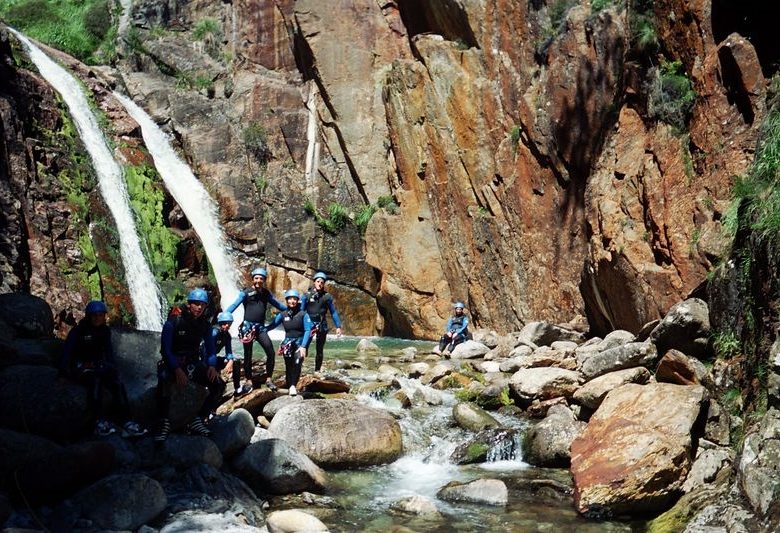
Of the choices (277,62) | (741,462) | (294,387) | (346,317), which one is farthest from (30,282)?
(277,62)

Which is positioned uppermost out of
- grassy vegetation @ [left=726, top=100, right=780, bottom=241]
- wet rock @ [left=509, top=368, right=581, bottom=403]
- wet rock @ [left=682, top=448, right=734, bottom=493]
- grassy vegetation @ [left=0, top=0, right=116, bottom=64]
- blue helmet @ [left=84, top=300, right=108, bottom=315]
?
grassy vegetation @ [left=0, top=0, right=116, bottom=64]

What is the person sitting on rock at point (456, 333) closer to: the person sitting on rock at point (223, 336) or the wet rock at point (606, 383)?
the wet rock at point (606, 383)

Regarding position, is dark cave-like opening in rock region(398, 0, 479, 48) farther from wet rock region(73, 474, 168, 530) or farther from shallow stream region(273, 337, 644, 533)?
wet rock region(73, 474, 168, 530)

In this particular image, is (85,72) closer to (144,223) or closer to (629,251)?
(144,223)

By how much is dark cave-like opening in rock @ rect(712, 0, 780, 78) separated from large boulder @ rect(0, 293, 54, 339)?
11660 millimetres

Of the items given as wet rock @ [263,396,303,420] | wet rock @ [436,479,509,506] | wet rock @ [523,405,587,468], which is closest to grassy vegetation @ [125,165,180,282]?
wet rock @ [263,396,303,420]

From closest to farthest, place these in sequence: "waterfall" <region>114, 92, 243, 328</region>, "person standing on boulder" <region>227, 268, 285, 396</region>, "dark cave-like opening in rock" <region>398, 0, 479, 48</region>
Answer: "person standing on boulder" <region>227, 268, 285, 396</region> → "dark cave-like opening in rock" <region>398, 0, 479, 48</region> → "waterfall" <region>114, 92, 243, 328</region>

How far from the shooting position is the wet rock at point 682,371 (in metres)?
8.41

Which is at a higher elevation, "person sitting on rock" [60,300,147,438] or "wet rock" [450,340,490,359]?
"person sitting on rock" [60,300,147,438]

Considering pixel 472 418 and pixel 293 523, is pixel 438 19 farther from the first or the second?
pixel 293 523

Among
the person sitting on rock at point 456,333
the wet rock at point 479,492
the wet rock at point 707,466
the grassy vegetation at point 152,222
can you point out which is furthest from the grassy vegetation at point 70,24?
the wet rock at point 707,466

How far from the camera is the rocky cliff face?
42.2ft

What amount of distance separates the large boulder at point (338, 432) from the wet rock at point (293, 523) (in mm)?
1967

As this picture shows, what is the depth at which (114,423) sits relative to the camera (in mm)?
7855
